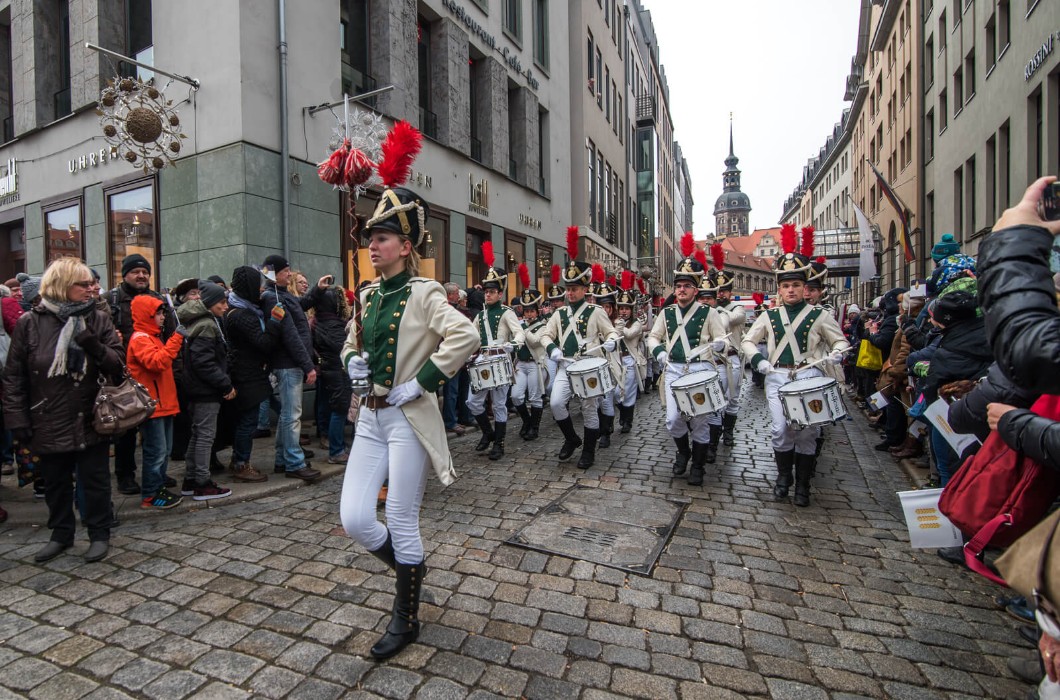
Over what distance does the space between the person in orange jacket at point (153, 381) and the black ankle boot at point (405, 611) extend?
3.14 metres

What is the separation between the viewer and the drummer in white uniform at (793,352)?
5.35 metres

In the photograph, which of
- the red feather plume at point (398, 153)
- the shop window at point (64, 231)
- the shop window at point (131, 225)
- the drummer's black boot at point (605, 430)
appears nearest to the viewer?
the red feather plume at point (398, 153)

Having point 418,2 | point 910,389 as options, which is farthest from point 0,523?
point 418,2

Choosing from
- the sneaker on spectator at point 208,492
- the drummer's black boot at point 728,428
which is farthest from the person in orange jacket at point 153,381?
the drummer's black boot at point 728,428

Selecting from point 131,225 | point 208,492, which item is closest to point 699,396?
point 208,492

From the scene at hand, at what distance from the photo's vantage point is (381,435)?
9.98ft

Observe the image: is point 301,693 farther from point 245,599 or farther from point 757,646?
point 757,646

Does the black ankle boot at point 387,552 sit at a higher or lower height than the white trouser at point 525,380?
lower

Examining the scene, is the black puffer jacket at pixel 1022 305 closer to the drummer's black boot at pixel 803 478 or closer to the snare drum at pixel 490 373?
the drummer's black boot at pixel 803 478

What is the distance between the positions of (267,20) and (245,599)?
9.03m

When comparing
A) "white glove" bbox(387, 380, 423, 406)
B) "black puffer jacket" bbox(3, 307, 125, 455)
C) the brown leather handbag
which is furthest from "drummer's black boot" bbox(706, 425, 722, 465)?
"black puffer jacket" bbox(3, 307, 125, 455)

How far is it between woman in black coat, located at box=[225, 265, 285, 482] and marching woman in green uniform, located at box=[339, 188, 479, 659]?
9.84 feet

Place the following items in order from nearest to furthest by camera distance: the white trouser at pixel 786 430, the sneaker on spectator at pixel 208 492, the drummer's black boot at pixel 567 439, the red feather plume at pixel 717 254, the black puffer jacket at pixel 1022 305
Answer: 1. the black puffer jacket at pixel 1022 305
2. the sneaker on spectator at pixel 208 492
3. the white trouser at pixel 786 430
4. the drummer's black boot at pixel 567 439
5. the red feather plume at pixel 717 254

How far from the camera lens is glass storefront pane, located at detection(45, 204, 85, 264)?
448 inches
